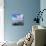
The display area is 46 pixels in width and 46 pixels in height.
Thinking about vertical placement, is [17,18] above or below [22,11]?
below

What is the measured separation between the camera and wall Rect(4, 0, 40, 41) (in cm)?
510

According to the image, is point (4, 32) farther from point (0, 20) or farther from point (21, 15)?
point (21, 15)

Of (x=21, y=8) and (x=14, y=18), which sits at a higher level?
(x=21, y=8)

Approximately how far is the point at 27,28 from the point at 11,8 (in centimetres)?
99

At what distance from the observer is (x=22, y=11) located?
17.0 feet

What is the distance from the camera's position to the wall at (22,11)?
201 inches

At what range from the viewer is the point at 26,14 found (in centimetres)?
520

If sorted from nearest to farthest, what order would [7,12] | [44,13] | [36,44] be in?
[36,44]
[44,13]
[7,12]

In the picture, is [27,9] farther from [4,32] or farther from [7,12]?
[4,32]

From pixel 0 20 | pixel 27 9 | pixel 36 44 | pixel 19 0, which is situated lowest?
pixel 36 44

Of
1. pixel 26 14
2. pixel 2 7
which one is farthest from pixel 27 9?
pixel 2 7

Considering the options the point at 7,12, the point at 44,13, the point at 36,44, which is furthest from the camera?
the point at 7,12

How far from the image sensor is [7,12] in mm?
5090

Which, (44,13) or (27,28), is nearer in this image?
(44,13)
